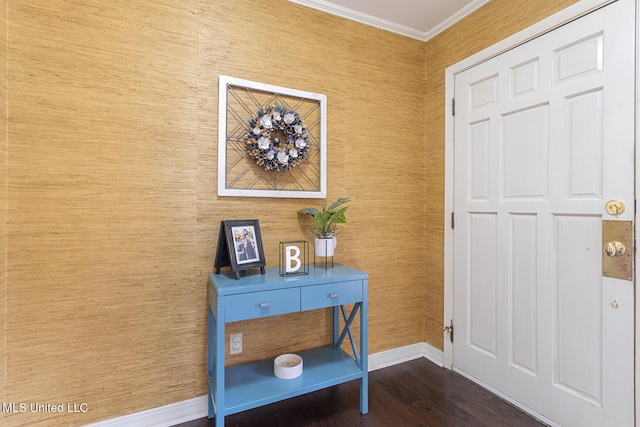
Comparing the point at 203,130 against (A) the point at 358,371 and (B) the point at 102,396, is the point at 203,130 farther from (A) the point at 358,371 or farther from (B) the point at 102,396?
(A) the point at 358,371

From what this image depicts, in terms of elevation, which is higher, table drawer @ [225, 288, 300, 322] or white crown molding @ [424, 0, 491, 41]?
white crown molding @ [424, 0, 491, 41]

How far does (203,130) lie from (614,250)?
83.2 inches

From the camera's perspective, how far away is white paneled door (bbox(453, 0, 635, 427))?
140 cm

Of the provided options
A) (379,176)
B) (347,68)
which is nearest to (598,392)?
(379,176)

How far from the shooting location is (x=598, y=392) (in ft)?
4.76

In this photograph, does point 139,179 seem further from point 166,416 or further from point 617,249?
point 617,249

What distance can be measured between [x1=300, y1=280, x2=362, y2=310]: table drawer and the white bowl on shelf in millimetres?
383

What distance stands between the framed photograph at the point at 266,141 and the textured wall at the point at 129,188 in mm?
67

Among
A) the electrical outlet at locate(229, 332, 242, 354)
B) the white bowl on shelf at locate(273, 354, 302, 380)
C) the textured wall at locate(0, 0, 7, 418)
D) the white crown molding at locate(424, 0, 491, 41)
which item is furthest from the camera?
the white crown molding at locate(424, 0, 491, 41)

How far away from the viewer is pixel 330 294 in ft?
5.52

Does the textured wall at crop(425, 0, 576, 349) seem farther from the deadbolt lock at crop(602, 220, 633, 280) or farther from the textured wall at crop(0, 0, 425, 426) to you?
the deadbolt lock at crop(602, 220, 633, 280)

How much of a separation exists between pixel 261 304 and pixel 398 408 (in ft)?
3.43

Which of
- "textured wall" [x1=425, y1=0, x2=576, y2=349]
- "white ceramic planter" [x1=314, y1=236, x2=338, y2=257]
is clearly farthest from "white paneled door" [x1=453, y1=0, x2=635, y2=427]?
"white ceramic planter" [x1=314, y1=236, x2=338, y2=257]

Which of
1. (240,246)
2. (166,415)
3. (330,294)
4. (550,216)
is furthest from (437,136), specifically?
(166,415)
